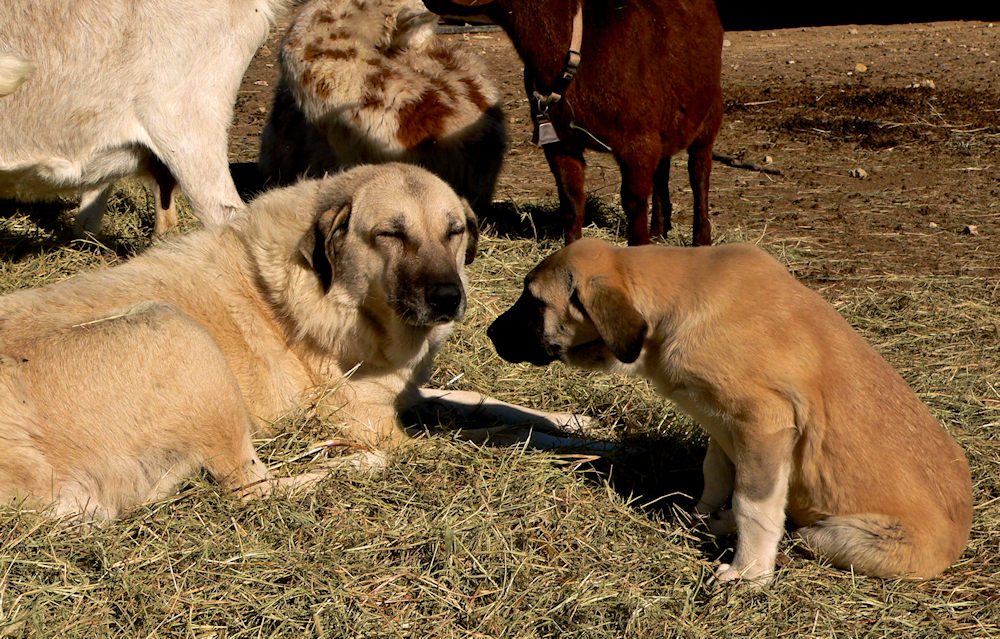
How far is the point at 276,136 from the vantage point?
7.50 metres

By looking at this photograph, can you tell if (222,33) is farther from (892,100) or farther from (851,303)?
(892,100)

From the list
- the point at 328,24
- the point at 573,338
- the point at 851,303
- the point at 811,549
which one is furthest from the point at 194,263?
the point at 851,303

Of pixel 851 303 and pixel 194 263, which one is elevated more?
pixel 194 263

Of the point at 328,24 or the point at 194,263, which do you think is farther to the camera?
the point at 328,24

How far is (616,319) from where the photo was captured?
3111 millimetres

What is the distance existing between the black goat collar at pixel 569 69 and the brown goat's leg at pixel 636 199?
0.62 metres

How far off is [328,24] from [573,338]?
4225 mm

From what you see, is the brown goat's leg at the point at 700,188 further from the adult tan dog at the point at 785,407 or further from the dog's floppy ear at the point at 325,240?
the dog's floppy ear at the point at 325,240

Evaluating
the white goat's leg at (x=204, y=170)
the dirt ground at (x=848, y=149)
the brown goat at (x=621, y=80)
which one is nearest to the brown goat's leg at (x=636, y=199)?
the brown goat at (x=621, y=80)

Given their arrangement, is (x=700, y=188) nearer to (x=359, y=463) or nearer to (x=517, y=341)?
(x=517, y=341)

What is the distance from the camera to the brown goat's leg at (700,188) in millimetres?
6238

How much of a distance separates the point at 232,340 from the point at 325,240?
56 centimetres

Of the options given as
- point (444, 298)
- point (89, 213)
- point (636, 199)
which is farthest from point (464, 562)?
point (89, 213)

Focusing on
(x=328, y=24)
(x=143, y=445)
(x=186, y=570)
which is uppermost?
(x=328, y=24)
